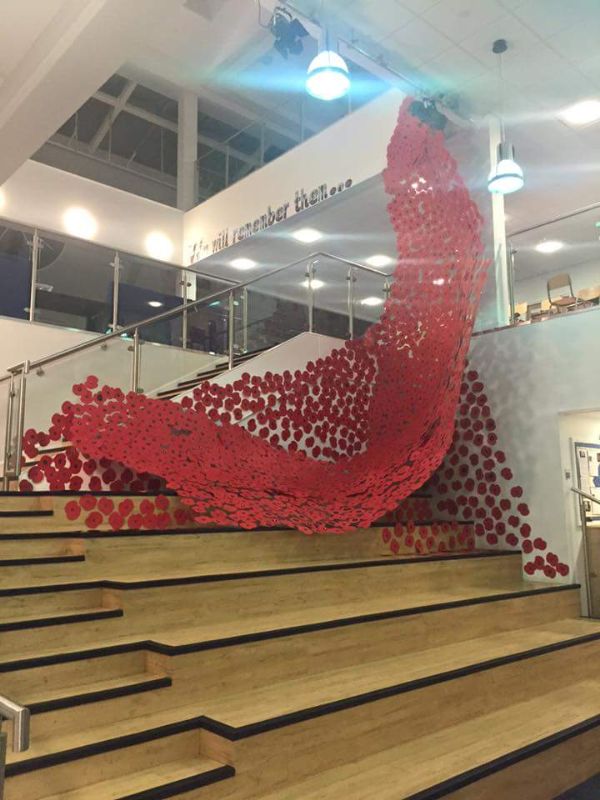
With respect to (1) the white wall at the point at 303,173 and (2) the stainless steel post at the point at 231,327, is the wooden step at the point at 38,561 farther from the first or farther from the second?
(1) the white wall at the point at 303,173

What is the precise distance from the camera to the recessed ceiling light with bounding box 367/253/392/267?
10.8m

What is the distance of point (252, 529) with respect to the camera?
4.56 meters

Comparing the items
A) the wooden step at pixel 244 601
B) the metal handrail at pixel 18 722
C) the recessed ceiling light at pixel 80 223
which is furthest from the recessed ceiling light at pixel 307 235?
the metal handrail at pixel 18 722

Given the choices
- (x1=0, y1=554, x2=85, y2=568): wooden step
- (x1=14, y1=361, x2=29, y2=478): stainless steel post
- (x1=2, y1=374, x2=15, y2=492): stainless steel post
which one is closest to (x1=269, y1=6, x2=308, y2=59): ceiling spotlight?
(x1=14, y1=361, x2=29, y2=478): stainless steel post

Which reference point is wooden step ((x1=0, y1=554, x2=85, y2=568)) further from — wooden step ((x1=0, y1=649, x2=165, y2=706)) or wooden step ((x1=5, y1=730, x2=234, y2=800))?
wooden step ((x1=5, y1=730, x2=234, y2=800))

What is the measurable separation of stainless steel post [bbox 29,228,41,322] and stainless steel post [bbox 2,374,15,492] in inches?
63.2

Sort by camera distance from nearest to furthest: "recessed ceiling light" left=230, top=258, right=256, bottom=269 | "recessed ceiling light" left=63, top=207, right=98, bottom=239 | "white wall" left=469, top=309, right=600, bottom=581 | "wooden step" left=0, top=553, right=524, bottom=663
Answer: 1. "wooden step" left=0, top=553, right=524, bottom=663
2. "white wall" left=469, top=309, right=600, bottom=581
3. "recessed ceiling light" left=63, top=207, right=98, bottom=239
4. "recessed ceiling light" left=230, top=258, right=256, bottom=269

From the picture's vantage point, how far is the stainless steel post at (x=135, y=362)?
6.30 m

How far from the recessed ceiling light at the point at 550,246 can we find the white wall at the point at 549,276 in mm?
335

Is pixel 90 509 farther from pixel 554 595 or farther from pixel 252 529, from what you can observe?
pixel 554 595

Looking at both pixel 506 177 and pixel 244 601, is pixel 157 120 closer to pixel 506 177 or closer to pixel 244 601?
pixel 506 177

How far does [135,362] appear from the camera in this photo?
6.40m

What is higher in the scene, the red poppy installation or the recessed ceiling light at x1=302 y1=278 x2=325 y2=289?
the recessed ceiling light at x1=302 y1=278 x2=325 y2=289

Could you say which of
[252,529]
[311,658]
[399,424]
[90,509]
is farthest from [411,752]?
[399,424]
